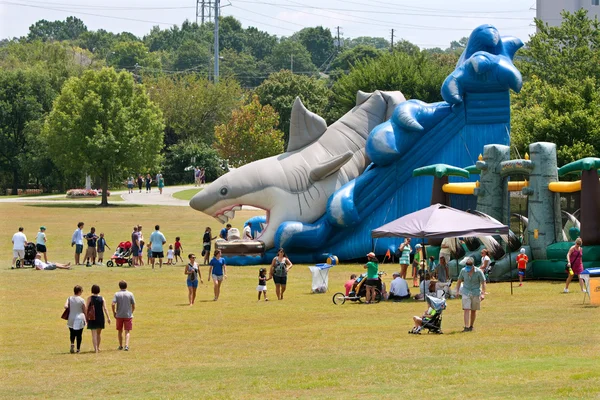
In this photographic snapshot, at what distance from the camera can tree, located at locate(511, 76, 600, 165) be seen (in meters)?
48.7

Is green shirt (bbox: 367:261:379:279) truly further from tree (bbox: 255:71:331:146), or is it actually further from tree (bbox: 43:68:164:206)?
tree (bbox: 255:71:331:146)

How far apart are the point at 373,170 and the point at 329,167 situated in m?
1.53

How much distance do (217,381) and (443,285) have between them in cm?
1063

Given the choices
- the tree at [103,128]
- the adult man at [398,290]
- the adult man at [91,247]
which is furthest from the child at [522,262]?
the tree at [103,128]

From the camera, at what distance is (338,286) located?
30.5m

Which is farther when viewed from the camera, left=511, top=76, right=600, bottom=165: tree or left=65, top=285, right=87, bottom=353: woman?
left=511, top=76, right=600, bottom=165: tree

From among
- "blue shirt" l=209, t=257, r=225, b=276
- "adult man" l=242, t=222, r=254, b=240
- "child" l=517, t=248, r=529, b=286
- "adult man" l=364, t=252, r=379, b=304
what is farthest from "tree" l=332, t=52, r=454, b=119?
"adult man" l=364, t=252, r=379, b=304

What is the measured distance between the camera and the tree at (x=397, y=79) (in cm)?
7388

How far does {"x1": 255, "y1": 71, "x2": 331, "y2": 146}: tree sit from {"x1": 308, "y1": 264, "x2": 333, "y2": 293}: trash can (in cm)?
6041

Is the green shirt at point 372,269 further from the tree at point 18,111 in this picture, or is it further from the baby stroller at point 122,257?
the tree at point 18,111

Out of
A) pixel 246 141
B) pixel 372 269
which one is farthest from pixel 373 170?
pixel 246 141

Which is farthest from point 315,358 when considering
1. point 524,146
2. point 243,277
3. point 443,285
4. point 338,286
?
point 524,146

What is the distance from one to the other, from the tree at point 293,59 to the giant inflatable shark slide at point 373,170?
156 m

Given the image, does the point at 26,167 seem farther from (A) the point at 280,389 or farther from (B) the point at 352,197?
(A) the point at 280,389
